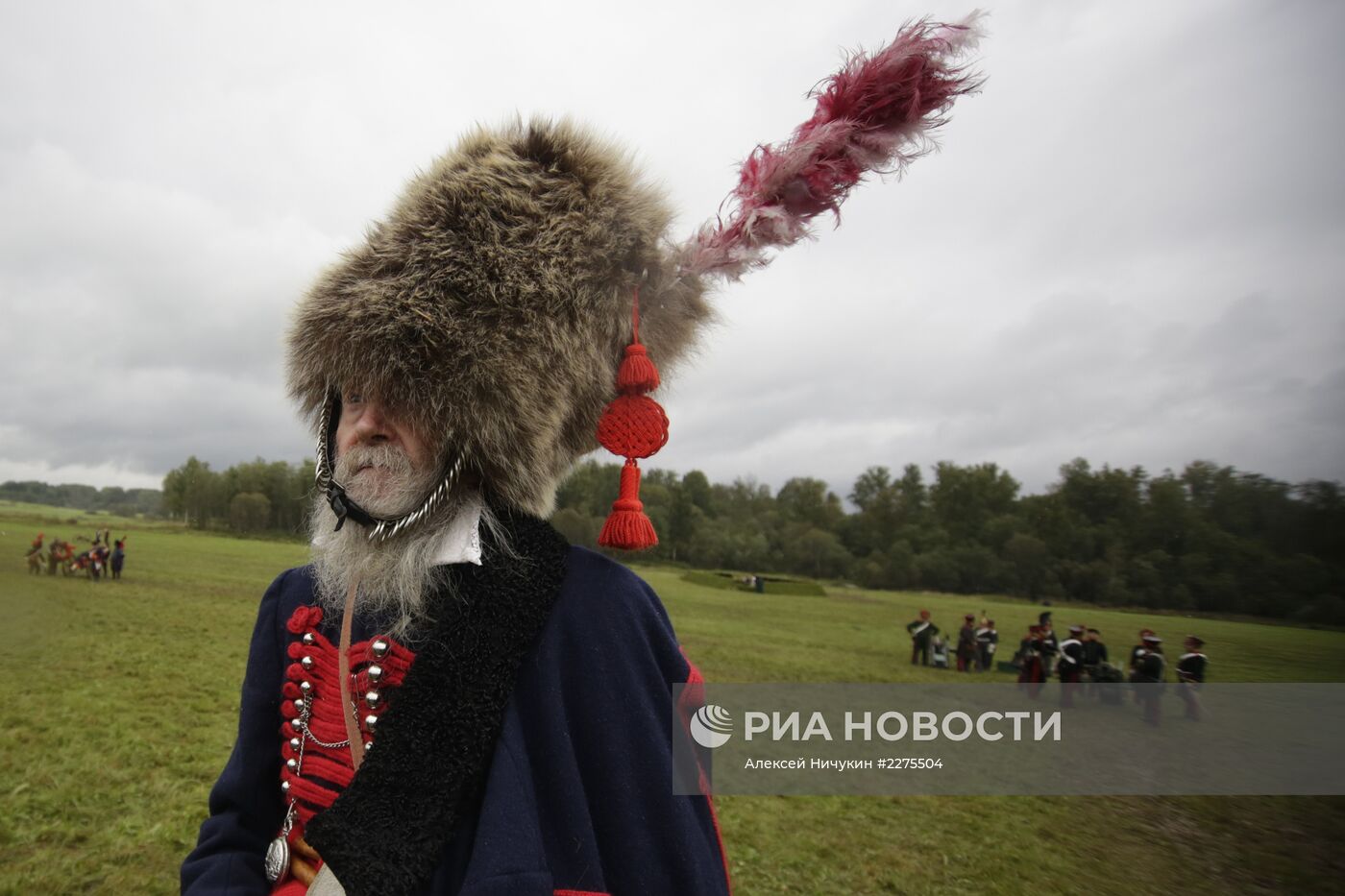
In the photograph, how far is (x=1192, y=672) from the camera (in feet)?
31.2

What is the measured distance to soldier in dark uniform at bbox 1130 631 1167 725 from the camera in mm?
10281

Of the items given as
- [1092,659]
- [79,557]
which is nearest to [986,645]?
[1092,659]

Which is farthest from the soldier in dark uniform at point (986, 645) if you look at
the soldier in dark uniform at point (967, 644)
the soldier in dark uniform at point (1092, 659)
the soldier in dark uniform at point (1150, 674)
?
the soldier in dark uniform at point (1150, 674)

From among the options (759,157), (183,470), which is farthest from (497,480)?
(183,470)

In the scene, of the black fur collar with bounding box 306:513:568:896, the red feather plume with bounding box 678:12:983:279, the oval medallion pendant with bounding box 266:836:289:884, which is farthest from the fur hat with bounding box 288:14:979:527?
the oval medallion pendant with bounding box 266:836:289:884

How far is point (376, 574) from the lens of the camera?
147 centimetres

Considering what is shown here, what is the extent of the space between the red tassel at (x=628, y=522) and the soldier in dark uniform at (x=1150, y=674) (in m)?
12.4

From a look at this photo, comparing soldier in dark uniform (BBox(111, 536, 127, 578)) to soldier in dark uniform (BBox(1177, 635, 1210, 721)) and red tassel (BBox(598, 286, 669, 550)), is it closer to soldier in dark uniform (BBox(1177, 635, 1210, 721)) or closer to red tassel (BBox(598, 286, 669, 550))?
red tassel (BBox(598, 286, 669, 550))

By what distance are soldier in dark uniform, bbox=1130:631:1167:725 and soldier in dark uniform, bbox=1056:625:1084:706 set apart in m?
1.27

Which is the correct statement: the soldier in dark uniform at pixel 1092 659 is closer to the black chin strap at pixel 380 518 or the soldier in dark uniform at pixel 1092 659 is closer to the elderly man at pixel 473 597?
the elderly man at pixel 473 597

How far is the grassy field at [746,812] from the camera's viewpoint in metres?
5.06

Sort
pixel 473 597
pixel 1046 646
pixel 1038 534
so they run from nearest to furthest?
pixel 473 597 < pixel 1046 646 < pixel 1038 534

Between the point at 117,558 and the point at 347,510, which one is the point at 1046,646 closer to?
the point at 347,510

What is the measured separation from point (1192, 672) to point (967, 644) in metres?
7.53
